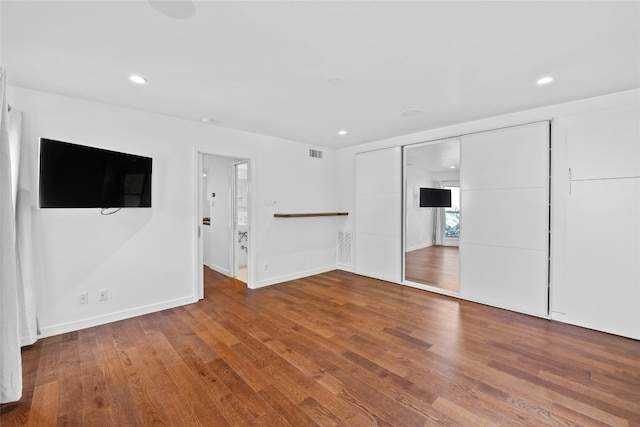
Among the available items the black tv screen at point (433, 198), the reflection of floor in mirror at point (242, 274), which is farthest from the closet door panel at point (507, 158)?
the black tv screen at point (433, 198)

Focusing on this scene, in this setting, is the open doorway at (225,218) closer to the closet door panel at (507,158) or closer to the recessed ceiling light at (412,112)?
the recessed ceiling light at (412,112)

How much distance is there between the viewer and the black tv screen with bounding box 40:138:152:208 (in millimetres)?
2613

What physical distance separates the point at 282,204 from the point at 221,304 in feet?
6.42

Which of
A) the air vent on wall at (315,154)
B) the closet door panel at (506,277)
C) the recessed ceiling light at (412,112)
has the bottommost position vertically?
the closet door panel at (506,277)

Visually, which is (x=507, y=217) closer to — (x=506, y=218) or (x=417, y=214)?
(x=506, y=218)

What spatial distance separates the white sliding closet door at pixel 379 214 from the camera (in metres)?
4.91

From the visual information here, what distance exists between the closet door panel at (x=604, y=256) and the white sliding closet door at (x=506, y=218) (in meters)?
0.25

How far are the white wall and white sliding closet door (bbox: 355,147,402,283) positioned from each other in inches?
60.7

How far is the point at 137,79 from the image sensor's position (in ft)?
8.57

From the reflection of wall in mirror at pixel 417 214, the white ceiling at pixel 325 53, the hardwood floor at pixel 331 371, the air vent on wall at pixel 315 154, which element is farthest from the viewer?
the reflection of wall in mirror at pixel 417 214

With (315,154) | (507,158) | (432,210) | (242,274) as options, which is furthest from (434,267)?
(242,274)

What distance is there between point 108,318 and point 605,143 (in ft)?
19.3

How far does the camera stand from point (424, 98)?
309 centimetres

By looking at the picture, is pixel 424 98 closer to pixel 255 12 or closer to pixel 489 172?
pixel 489 172
